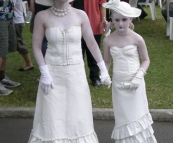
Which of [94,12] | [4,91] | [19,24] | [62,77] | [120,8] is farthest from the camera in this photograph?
[19,24]

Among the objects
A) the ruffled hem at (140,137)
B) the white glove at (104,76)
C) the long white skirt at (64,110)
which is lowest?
the ruffled hem at (140,137)

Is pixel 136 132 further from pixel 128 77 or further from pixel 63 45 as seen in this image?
pixel 63 45

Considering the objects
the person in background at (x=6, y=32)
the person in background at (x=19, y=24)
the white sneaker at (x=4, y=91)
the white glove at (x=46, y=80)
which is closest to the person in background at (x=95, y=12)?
the person in background at (x=6, y=32)

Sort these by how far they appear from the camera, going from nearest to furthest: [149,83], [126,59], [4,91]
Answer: [126,59] → [4,91] → [149,83]

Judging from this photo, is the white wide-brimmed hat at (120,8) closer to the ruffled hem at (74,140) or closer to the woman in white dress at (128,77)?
the woman in white dress at (128,77)

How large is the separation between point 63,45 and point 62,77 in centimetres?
29

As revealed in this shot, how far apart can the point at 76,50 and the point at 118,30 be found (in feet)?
1.62

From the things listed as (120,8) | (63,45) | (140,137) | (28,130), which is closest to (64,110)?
(63,45)

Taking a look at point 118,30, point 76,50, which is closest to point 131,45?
point 118,30

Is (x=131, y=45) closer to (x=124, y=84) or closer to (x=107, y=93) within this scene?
(x=124, y=84)

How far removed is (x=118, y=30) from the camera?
13.8 ft

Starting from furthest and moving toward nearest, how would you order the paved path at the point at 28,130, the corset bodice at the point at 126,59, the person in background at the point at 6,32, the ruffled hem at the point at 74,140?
the person in background at the point at 6,32, the paved path at the point at 28,130, the corset bodice at the point at 126,59, the ruffled hem at the point at 74,140

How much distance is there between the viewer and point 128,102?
14.1 feet

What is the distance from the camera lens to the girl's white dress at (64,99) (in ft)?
13.0
